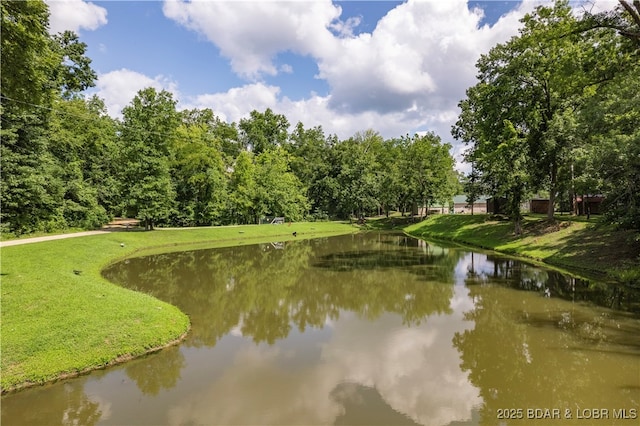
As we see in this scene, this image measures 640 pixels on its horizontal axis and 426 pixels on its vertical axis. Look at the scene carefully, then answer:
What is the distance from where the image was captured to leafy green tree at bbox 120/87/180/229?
109ft

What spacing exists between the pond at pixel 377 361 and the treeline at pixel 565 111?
21.1 feet

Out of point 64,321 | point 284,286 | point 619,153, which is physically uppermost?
point 619,153

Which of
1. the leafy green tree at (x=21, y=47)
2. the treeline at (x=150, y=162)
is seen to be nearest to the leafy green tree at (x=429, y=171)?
the treeline at (x=150, y=162)

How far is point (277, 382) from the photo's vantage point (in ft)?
27.1

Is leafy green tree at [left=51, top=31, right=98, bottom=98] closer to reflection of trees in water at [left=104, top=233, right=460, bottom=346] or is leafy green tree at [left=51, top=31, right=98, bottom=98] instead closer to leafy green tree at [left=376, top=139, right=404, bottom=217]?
reflection of trees in water at [left=104, top=233, right=460, bottom=346]

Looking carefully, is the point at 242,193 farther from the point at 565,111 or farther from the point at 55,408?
the point at 55,408

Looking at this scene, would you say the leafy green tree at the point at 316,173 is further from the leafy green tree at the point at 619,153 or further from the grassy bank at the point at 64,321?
the grassy bank at the point at 64,321

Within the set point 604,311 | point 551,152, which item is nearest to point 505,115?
point 551,152

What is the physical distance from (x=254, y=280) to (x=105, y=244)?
14006 millimetres

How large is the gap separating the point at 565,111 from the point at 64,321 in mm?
30994

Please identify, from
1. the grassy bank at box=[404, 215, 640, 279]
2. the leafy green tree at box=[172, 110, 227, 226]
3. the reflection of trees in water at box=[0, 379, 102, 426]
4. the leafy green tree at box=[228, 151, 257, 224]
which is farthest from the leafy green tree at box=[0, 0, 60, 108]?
the leafy green tree at box=[228, 151, 257, 224]

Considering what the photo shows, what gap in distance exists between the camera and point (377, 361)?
9383mm

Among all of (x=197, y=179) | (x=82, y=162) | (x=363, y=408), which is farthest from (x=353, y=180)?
(x=363, y=408)

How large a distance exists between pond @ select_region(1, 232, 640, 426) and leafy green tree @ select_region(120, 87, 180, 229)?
56.7 ft
